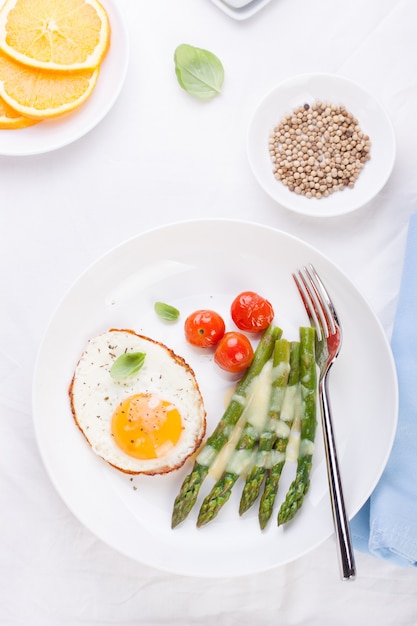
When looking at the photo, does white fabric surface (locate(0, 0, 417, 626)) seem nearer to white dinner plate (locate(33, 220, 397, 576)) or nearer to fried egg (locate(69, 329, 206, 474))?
white dinner plate (locate(33, 220, 397, 576))

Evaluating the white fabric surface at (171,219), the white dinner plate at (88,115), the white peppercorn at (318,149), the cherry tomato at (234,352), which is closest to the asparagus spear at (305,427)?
the cherry tomato at (234,352)

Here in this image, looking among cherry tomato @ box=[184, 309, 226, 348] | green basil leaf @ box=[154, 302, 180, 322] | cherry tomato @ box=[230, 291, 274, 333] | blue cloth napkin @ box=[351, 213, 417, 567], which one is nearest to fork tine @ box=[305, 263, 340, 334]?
cherry tomato @ box=[230, 291, 274, 333]

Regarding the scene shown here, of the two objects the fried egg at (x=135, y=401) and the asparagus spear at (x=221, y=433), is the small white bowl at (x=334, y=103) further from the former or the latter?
the fried egg at (x=135, y=401)

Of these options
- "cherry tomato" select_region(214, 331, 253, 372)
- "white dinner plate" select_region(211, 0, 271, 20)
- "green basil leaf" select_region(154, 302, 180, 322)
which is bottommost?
"green basil leaf" select_region(154, 302, 180, 322)

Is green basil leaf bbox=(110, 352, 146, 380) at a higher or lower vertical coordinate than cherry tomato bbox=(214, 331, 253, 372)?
lower

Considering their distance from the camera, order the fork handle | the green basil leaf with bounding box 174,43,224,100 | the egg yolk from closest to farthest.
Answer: the fork handle < the egg yolk < the green basil leaf with bounding box 174,43,224,100

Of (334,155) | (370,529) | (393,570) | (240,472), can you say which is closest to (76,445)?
(240,472)
